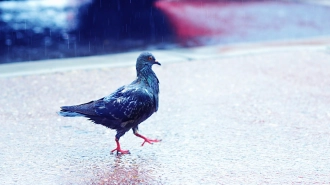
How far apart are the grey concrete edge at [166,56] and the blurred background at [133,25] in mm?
460

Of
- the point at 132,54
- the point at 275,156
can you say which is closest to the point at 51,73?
the point at 132,54

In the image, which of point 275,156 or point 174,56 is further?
point 174,56

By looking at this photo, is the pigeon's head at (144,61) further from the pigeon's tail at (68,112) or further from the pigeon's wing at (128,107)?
the pigeon's tail at (68,112)

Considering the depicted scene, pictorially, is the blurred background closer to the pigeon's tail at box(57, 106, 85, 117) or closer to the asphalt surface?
the asphalt surface

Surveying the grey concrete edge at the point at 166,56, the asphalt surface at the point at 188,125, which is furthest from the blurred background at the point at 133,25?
the asphalt surface at the point at 188,125

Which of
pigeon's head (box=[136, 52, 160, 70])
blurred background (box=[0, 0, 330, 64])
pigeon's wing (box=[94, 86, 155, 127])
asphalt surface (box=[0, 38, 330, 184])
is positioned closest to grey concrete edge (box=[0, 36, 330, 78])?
asphalt surface (box=[0, 38, 330, 184])

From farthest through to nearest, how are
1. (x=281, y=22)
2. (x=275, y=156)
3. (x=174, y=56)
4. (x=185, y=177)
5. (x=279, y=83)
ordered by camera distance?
(x=281, y=22) → (x=174, y=56) → (x=279, y=83) → (x=275, y=156) → (x=185, y=177)

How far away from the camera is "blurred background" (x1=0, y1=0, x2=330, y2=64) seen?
10500mm

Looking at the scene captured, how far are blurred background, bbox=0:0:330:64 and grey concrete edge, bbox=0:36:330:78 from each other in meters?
0.46

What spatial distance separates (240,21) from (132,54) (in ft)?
14.9

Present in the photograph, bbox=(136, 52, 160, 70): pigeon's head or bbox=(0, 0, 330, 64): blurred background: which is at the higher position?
bbox=(136, 52, 160, 70): pigeon's head

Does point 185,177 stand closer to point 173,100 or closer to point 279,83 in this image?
point 173,100

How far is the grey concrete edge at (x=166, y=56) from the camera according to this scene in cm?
862

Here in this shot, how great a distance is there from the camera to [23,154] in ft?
17.3
